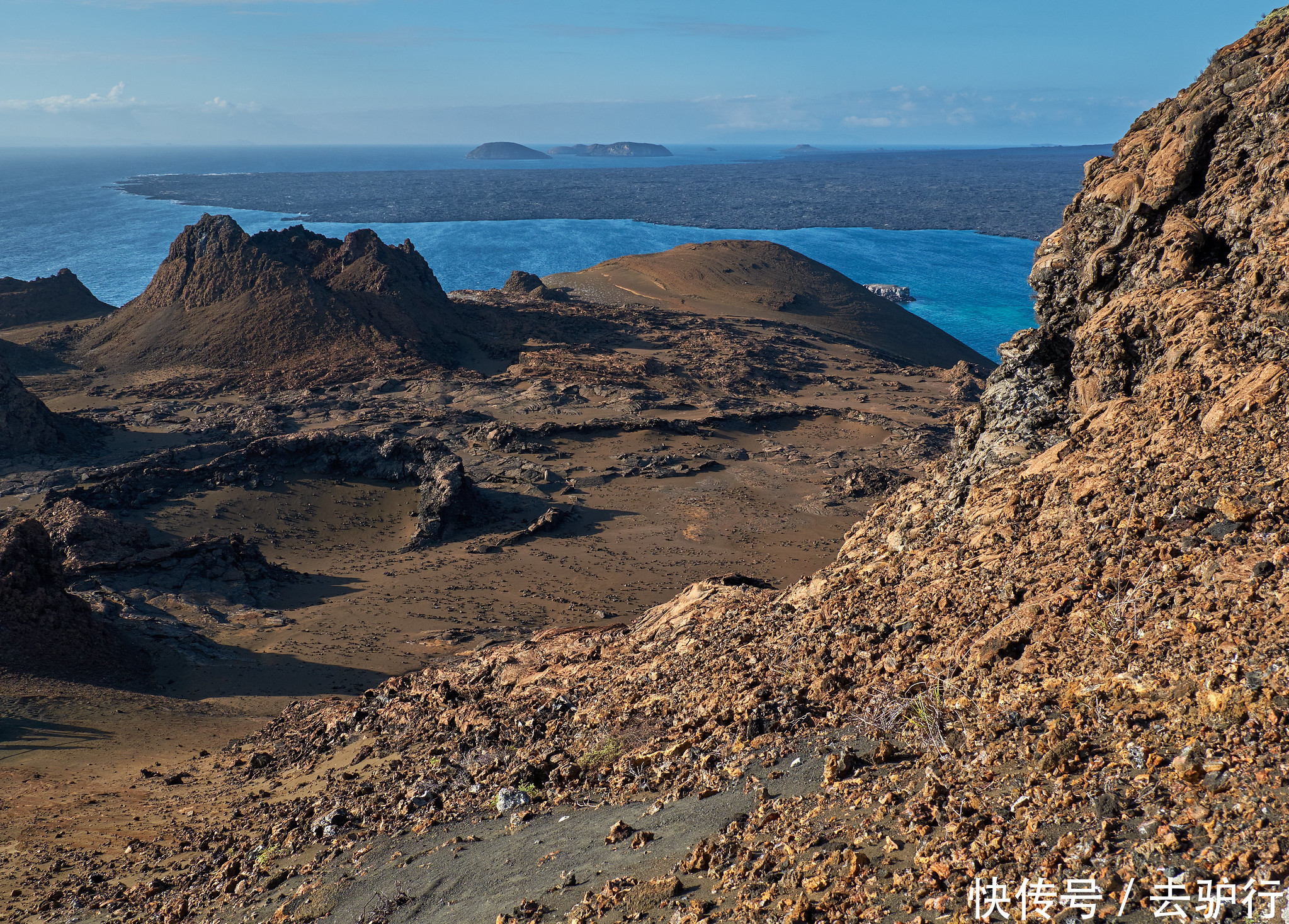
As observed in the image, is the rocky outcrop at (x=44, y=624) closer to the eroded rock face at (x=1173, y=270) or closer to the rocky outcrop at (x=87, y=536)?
the rocky outcrop at (x=87, y=536)

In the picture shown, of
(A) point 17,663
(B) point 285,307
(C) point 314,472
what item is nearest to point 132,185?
(B) point 285,307

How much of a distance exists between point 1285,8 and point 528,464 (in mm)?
16242

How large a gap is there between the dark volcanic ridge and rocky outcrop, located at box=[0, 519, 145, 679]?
7431cm

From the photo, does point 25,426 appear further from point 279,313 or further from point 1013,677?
point 1013,677

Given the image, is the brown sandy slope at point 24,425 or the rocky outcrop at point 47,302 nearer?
the brown sandy slope at point 24,425

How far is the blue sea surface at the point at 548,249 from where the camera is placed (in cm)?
5100

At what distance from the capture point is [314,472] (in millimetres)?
18594

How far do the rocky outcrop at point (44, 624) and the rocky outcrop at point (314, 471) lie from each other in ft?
18.2

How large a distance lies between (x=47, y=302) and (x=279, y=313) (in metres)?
11.5

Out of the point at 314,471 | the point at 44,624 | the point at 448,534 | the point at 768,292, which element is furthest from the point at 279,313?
the point at 768,292

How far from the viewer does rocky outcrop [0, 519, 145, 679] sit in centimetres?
1021

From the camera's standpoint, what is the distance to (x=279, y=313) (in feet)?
95.1

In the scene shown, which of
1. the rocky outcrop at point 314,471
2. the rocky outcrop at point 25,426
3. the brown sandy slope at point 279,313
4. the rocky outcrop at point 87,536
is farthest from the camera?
the brown sandy slope at point 279,313

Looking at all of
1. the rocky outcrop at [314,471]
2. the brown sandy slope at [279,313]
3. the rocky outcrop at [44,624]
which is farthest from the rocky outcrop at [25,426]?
the rocky outcrop at [44,624]
